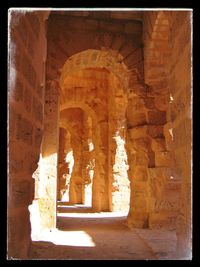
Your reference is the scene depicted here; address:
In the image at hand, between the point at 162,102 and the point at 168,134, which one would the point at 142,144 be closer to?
the point at 168,134

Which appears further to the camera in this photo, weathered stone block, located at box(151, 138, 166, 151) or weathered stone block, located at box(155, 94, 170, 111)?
weathered stone block, located at box(155, 94, 170, 111)

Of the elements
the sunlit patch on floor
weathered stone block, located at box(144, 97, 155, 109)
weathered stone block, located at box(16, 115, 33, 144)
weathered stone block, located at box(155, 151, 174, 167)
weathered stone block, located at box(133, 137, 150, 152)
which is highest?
weathered stone block, located at box(144, 97, 155, 109)

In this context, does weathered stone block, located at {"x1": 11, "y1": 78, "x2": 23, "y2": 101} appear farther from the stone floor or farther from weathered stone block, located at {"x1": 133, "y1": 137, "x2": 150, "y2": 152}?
weathered stone block, located at {"x1": 133, "y1": 137, "x2": 150, "y2": 152}

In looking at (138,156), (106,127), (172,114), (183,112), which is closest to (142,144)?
(138,156)

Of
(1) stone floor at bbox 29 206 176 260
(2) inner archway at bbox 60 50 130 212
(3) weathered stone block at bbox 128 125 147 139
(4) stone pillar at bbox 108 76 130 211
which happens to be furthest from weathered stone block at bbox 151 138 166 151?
(4) stone pillar at bbox 108 76 130 211

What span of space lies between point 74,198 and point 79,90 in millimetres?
5409

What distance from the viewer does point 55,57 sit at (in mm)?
7371

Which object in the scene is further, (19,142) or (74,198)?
(74,198)

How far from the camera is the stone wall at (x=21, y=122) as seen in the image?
2.77m

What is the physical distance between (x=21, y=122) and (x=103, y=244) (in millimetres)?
3058

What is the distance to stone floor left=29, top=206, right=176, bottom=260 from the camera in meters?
4.61

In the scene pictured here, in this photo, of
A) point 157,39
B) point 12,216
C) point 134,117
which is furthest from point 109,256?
point 157,39

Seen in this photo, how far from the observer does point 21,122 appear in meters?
3.02

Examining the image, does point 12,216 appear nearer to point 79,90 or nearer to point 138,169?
point 138,169
